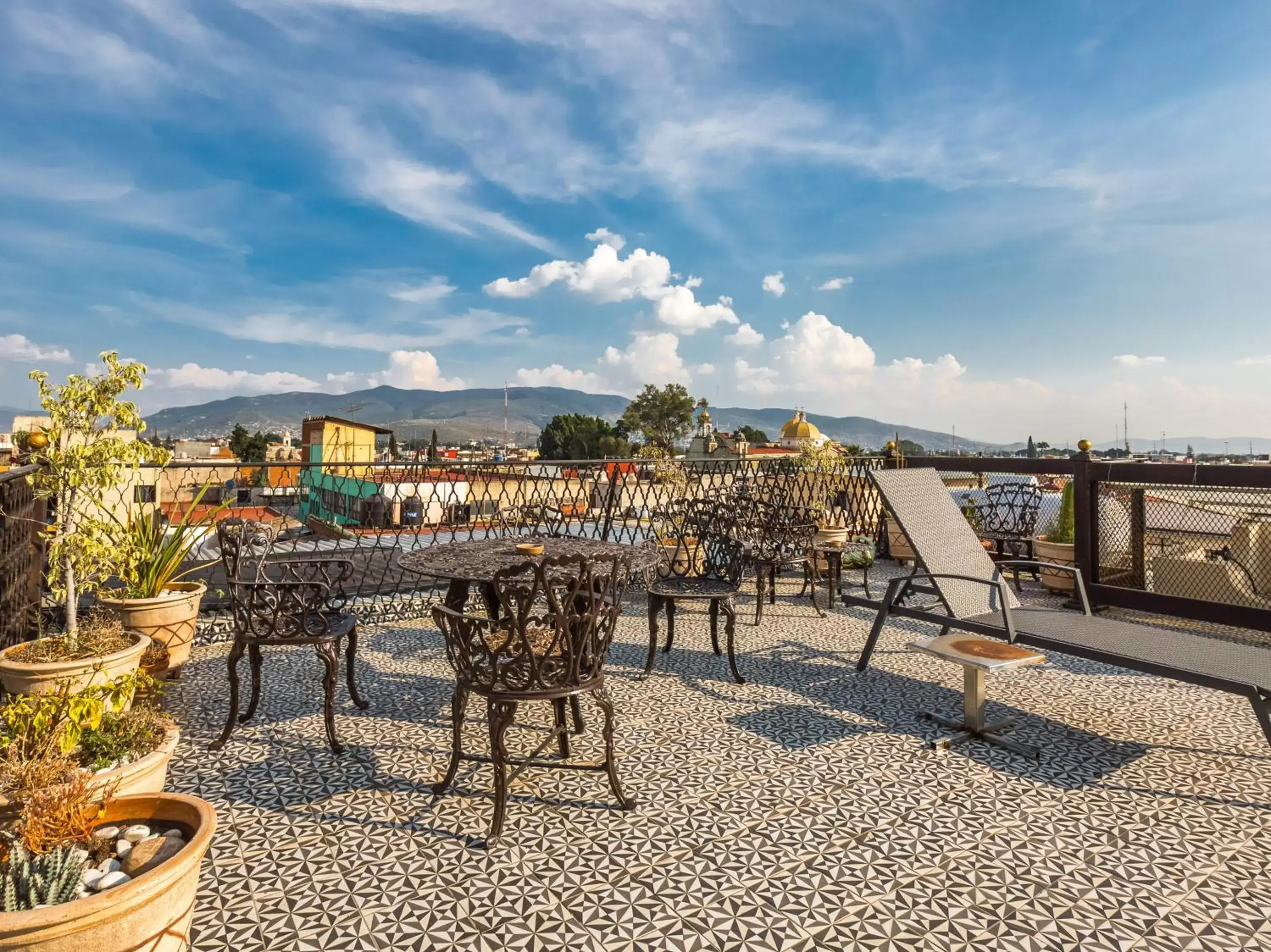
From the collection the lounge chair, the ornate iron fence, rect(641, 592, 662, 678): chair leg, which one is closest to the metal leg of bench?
the lounge chair

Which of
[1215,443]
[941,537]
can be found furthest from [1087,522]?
[1215,443]

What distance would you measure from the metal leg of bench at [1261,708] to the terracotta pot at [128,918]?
127 inches

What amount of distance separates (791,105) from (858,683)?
27.4ft

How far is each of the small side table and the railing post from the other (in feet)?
9.04

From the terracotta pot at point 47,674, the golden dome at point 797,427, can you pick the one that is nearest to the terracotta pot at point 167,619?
the terracotta pot at point 47,674

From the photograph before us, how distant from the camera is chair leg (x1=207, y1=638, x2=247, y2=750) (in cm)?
264

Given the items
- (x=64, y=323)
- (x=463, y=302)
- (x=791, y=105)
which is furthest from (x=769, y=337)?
(x=64, y=323)

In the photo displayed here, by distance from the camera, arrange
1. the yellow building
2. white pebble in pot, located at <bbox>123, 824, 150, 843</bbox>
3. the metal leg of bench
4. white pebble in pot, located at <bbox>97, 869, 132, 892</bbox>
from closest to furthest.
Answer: white pebble in pot, located at <bbox>97, 869, 132, 892</bbox>, white pebble in pot, located at <bbox>123, 824, 150, 843</bbox>, the metal leg of bench, the yellow building

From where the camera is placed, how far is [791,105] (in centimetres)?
897

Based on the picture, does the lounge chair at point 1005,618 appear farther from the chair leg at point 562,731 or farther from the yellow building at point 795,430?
the yellow building at point 795,430

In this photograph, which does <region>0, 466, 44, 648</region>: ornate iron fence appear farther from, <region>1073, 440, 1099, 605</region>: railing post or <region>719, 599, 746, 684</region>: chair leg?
<region>1073, 440, 1099, 605</region>: railing post

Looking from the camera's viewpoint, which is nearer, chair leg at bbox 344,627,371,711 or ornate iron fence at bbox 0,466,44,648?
ornate iron fence at bbox 0,466,44,648

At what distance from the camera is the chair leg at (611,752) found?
2160mm

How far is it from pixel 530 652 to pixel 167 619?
2.48 metres
